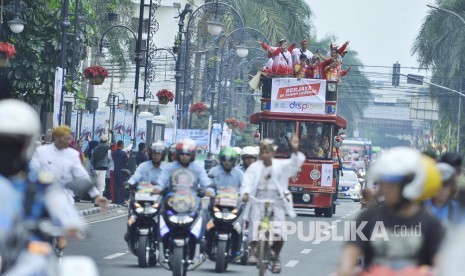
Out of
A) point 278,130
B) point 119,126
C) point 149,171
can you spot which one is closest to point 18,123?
point 149,171

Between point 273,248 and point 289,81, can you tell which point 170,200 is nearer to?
point 273,248

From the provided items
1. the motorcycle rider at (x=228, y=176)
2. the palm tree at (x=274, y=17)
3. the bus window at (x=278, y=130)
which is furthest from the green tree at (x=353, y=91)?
the motorcycle rider at (x=228, y=176)

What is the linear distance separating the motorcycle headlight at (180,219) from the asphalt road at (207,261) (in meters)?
0.93

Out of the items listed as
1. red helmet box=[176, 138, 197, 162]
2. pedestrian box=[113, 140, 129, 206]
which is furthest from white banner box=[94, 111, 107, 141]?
red helmet box=[176, 138, 197, 162]

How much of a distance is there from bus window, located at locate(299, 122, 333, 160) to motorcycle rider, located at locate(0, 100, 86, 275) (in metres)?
27.4

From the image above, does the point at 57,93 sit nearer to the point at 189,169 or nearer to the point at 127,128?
the point at 189,169

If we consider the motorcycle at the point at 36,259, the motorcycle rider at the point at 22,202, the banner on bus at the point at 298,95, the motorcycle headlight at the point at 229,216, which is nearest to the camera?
the motorcycle at the point at 36,259

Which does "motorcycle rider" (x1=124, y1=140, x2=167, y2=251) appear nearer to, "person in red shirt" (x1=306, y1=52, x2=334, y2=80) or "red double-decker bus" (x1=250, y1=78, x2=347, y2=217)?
"red double-decker bus" (x1=250, y1=78, x2=347, y2=217)

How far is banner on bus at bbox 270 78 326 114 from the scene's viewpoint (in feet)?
113

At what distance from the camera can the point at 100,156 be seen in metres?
32.5

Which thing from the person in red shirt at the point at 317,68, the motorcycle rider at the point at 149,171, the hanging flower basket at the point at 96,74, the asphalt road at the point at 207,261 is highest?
the person in red shirt at the point at 317,68

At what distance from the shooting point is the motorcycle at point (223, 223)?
58.1ft

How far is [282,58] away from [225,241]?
17.3m

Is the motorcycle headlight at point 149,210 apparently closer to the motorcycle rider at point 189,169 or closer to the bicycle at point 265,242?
the motorcycle rider at point 189,169
